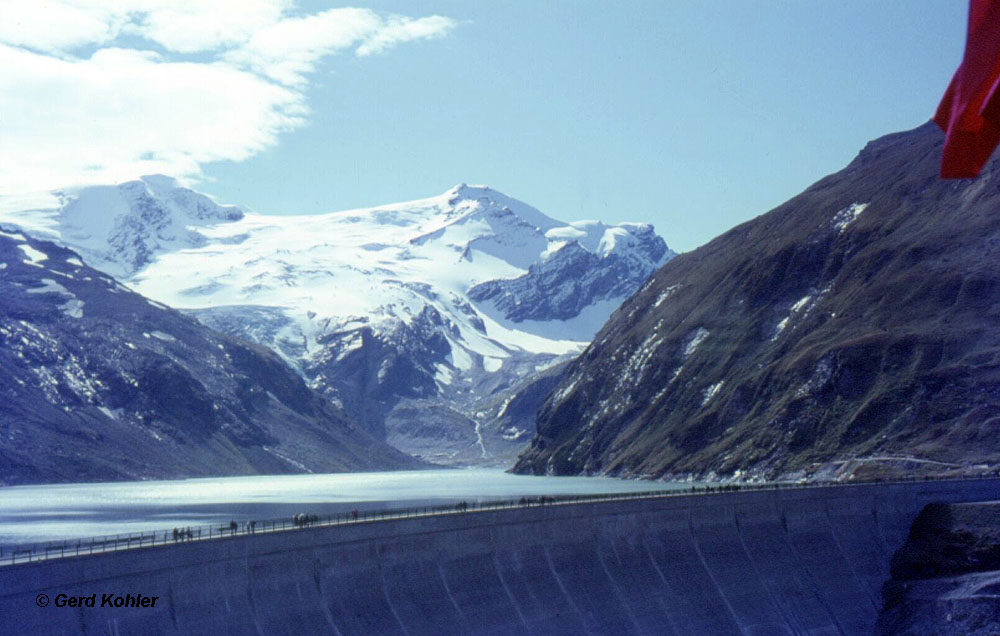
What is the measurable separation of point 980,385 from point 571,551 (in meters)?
92.7

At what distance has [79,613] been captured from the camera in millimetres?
40844

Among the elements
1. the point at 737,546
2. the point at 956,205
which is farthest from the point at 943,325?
the point at 737,546

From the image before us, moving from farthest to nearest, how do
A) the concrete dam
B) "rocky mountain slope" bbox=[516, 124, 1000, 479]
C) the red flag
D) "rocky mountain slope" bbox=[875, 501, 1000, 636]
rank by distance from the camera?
"rocky mountain slope" bbox=[516, 124, 1000, 479]
"rocky mountain slope" bbox=[875, 501, 1000, 636]
the concrete dam
the red flag

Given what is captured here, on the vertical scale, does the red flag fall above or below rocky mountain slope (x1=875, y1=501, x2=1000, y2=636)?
above

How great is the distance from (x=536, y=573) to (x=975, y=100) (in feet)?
185

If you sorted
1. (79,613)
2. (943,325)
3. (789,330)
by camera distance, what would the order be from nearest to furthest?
1. (79,613)
2. (943,325)
3. (789,330)

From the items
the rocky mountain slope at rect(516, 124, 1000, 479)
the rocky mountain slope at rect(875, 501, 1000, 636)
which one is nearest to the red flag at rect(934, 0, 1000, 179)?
the rocky mountain slope at rect(875, 501, 1000, 636)

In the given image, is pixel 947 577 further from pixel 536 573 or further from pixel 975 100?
pixel 975 100

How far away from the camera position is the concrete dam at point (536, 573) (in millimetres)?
44531

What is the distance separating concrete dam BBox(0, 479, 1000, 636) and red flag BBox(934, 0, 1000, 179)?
35.5 meters

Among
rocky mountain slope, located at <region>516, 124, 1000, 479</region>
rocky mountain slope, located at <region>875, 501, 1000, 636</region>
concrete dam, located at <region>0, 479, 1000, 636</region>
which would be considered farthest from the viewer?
rocky mountain slope, located at <region>516, 124, 1000, 479</region>

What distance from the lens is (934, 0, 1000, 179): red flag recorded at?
1025cm

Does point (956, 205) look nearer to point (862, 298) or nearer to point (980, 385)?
point (862, 298)

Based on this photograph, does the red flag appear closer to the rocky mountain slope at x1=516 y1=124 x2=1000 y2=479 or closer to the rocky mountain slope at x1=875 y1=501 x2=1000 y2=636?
the rocky mountain slope at x1=875 y1=501 x2=1000 y2=636
